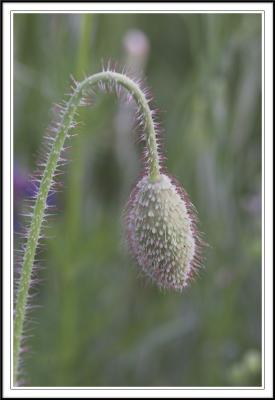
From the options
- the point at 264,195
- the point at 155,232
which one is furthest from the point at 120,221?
the point at 155,232

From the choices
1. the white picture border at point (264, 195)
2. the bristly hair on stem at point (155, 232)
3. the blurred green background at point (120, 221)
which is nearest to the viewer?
the bristly hair on stem at point (155, 232)

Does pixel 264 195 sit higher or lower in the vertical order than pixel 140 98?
lower

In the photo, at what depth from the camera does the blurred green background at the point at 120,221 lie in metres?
2.49

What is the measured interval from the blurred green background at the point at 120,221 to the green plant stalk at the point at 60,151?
2.89ft

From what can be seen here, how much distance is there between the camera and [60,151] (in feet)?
4.68

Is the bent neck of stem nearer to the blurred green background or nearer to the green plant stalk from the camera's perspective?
the green plant stalk

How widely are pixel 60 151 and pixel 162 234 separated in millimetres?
266

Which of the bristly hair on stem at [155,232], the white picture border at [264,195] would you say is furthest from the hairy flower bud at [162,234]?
the white picture border at [264,195]

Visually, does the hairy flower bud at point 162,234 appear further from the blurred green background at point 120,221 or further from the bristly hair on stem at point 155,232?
the blurred green background at point 120,221

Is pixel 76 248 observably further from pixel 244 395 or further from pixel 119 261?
pixel 244 395

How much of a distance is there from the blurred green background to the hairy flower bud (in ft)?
2.72

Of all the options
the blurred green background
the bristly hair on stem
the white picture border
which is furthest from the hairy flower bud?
the blurred green background

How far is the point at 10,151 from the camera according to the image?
70.2 inches

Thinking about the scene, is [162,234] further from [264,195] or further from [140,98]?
[264,195]
